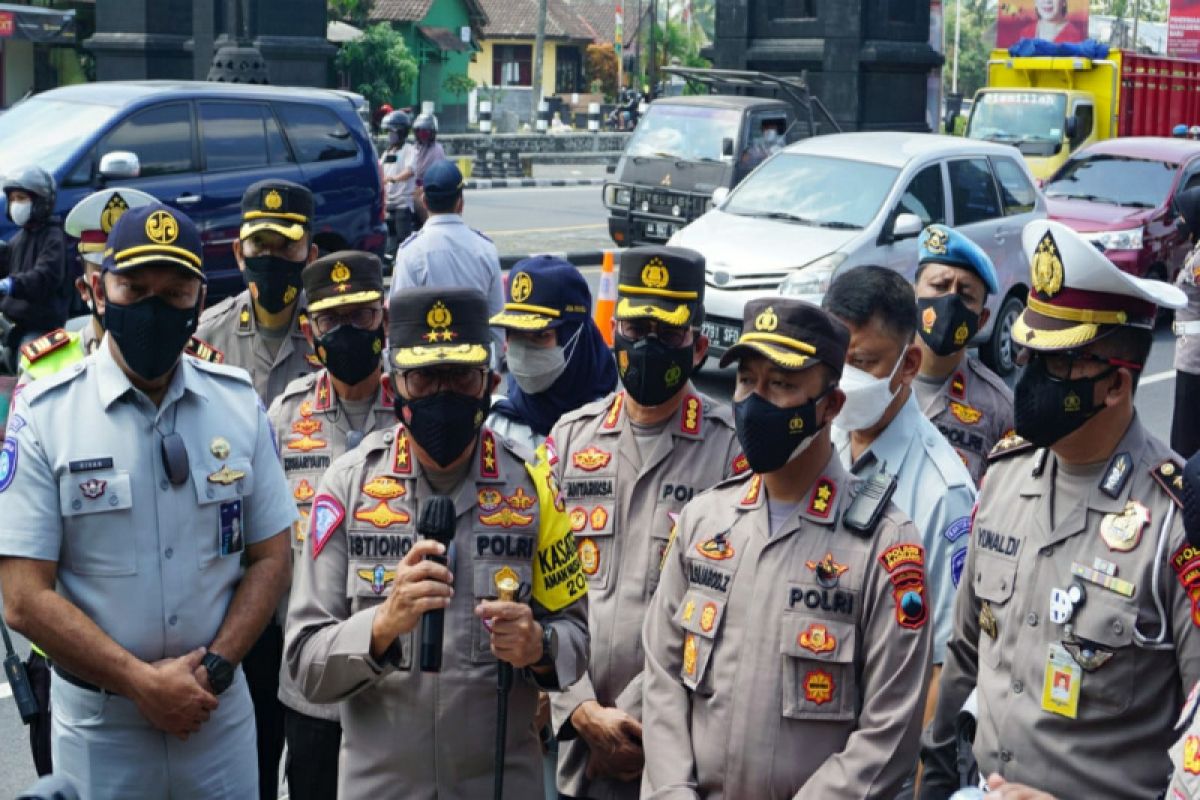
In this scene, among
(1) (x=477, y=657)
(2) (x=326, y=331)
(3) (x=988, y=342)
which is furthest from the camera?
(3) (x=988, y=342)

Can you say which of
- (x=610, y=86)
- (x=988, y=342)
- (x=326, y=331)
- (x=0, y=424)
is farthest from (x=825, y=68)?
(x=610, y=86)

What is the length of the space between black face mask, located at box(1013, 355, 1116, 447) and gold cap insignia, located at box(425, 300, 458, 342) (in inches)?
51.4

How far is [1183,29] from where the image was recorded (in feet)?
147

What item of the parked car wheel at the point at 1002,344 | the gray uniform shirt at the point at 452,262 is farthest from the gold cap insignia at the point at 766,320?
the parked car wheel at the point at 1002,344

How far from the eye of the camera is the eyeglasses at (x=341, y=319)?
5086 mm

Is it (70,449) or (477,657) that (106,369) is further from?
(477,657)

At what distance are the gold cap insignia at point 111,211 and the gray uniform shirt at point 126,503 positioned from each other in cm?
194

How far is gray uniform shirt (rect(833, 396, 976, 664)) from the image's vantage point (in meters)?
4.12

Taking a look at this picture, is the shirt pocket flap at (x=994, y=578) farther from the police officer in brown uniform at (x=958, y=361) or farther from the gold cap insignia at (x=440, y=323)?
the police officer in brown uniform at (x=958, y=361)

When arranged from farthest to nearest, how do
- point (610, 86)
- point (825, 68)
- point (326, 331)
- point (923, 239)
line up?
1. point (610, 86)
2. point (825, 68)
3. point (923, 239)
4. point (326, 331)

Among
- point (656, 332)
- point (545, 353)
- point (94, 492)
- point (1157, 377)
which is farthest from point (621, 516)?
point (1157, 377)

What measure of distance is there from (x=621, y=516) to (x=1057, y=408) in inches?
50.5

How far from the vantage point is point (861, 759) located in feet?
10.9

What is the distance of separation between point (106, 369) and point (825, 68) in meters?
23.6
